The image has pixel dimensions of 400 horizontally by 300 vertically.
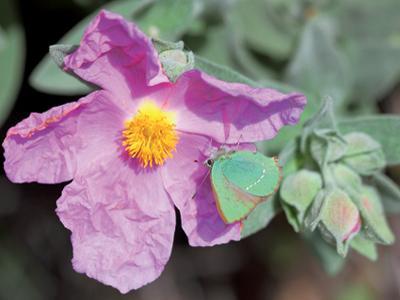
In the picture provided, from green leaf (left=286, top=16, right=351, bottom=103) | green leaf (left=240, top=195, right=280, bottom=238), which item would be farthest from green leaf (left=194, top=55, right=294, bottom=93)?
green leaf (left=286, top=16, right=351, bottom=103)

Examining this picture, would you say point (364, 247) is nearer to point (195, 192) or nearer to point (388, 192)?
point (388, 192)

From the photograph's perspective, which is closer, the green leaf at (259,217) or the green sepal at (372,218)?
the green sepal at (372,218)

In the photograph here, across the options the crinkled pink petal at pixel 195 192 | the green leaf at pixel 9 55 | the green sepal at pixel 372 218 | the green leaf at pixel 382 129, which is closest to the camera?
the crinkled pink petal at pixel 195 192

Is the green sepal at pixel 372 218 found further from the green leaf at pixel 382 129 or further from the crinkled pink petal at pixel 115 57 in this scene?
the crinkled pink petal at pixel 115 57

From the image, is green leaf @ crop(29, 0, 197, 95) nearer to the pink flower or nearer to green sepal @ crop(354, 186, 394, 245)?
the pink flower

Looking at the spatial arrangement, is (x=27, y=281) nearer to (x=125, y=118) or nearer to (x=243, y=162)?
(x=125, y=118)

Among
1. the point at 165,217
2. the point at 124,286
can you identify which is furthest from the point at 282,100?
the point at 124,286

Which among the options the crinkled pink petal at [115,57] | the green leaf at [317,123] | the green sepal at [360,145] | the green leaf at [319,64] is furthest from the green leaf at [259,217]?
the green leaf at [319,64]

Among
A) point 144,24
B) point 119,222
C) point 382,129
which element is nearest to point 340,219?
point 382,129
